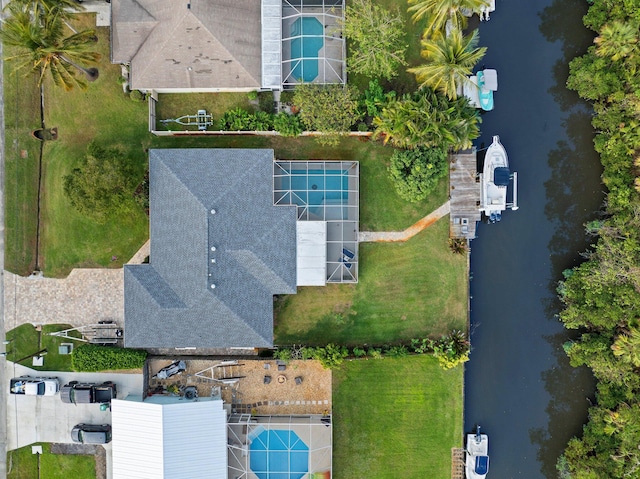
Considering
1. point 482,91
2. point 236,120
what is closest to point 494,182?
point 482,91

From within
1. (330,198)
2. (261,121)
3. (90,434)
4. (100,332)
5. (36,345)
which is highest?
(261,121)

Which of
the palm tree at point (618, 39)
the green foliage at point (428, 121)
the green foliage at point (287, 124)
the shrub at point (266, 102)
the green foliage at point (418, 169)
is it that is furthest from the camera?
the shrub at point (266, 102)

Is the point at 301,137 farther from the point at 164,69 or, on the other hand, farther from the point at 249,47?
the point at 164,69

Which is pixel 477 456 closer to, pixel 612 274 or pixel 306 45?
pixel 612 274

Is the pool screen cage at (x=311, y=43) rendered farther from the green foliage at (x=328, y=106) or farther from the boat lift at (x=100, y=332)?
the boat lift at (x=100, y=332)

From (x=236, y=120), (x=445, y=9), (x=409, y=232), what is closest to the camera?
(x=445, y=9)

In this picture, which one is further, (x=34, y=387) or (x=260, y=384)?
(x=260, y=384)

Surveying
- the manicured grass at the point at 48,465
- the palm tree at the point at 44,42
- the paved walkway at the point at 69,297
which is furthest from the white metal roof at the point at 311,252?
the manicured grass at the point at 48,465

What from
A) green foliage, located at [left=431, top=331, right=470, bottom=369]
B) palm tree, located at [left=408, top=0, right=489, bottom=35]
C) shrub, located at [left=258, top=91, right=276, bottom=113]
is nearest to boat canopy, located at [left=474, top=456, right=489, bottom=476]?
green foliage, located at [left=431, top=331, right=470, bottom=369]
